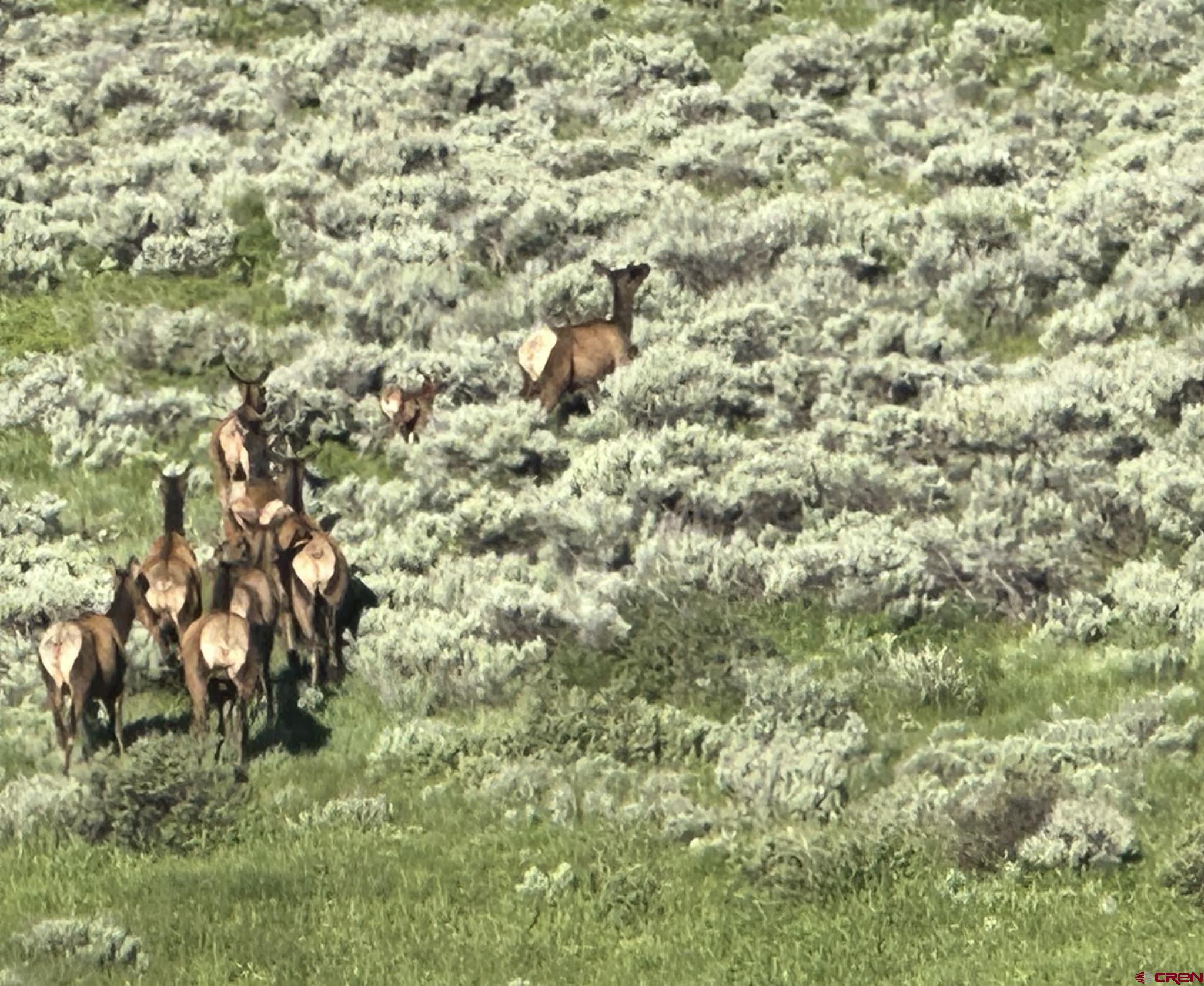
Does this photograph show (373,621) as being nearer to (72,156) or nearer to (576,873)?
(576,873)

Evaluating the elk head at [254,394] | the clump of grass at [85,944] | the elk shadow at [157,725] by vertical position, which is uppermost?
the elk head at [254,394]

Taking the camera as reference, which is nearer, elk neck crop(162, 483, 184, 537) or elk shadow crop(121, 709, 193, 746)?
elk shadow crop(121, 709, 193, 746)

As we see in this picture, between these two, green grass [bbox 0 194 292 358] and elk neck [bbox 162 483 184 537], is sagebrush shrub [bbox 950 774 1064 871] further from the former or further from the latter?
green grass [bbox 0 194 292 358]

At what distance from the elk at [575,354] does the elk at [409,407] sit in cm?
→ 89

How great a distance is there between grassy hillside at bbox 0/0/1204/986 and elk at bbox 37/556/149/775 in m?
0.29

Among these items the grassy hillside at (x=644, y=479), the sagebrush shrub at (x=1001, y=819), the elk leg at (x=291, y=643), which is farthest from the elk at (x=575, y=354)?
the sagebrush shrub at (x=1001, y=819)

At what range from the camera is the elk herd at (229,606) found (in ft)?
40.0

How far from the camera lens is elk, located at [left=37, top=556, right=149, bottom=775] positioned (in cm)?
1201

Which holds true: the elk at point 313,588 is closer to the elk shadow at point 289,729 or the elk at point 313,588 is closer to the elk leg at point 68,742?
the elk shadow at point 289,729

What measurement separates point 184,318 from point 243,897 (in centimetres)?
1140

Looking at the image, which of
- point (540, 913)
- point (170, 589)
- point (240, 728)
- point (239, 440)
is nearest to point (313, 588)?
Answer: point (170, 589)

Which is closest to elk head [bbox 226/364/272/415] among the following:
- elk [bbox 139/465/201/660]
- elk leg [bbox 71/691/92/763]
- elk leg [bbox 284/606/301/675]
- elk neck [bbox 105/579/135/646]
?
elk [bbox 139/465/201/660]

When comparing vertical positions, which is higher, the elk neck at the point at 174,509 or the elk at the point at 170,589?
the elk neck at the point at 174,509

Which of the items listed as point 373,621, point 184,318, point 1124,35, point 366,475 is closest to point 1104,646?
point 373,621
